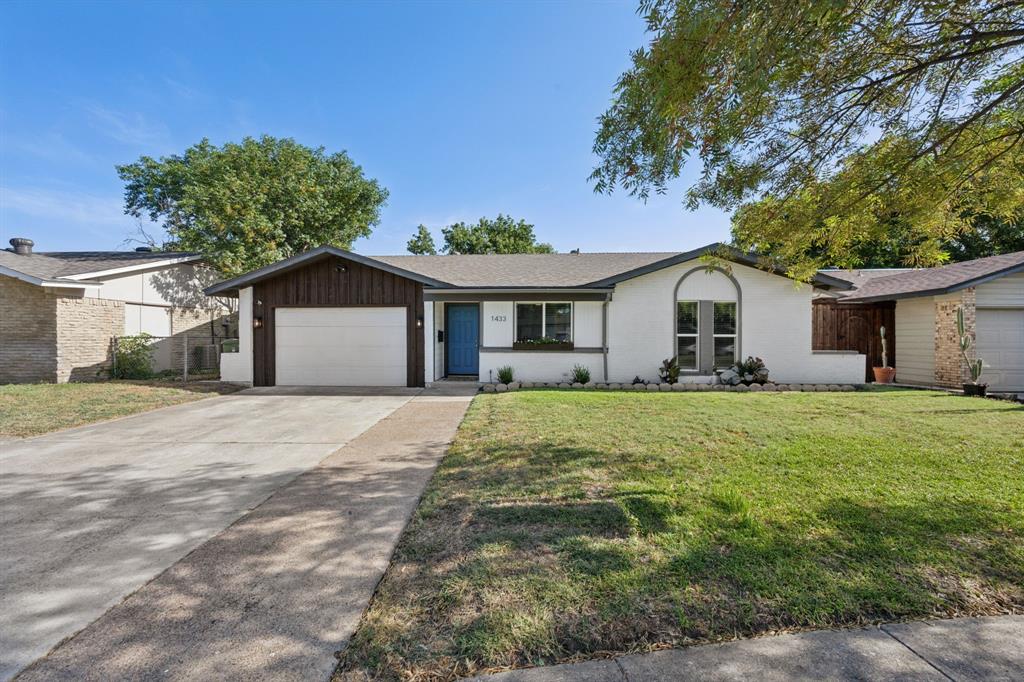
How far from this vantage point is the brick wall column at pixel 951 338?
10.4m

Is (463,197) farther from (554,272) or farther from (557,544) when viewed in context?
(557,544)

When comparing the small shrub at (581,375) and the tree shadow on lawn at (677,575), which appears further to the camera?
the small shrub at (581,375)

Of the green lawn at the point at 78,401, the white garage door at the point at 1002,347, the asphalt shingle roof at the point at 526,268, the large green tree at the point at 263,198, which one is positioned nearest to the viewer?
the green lawn at the point at 78,401

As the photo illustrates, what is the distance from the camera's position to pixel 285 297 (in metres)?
11.9

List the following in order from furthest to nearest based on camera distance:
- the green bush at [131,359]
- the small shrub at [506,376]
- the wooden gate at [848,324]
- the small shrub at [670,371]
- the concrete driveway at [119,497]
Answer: the green bush at [131,359], the wooden gate at [848,324], the small shrub at [506,376], the small shrub at [670,371], the concrete driveway at [119,497]

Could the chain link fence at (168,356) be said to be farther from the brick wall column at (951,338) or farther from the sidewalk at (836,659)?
the brick wall column at (951,338)

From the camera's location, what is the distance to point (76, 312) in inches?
480

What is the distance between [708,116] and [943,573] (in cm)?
373

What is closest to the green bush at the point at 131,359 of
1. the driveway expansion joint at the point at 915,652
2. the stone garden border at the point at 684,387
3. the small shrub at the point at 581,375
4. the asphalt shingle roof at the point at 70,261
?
the asphalt shingle roof at the point at 70,261

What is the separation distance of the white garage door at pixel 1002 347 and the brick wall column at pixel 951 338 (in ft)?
1.93

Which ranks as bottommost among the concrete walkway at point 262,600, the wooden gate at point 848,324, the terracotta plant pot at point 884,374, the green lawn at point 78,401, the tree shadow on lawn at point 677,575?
the concrete walkway at point 262,600

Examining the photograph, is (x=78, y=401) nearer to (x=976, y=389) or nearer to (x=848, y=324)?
(x=976, y=389)

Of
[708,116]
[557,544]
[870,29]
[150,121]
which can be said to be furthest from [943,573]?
[150,121]

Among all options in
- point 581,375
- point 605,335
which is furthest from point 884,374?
point 581,375
